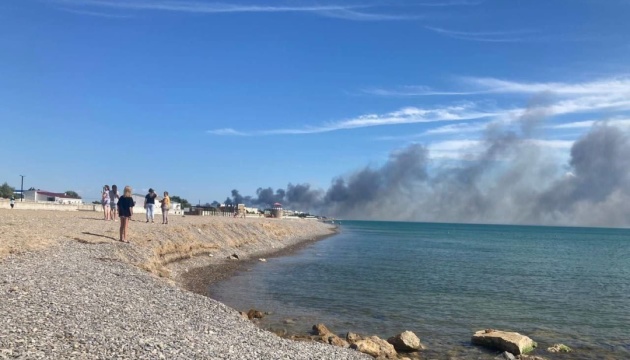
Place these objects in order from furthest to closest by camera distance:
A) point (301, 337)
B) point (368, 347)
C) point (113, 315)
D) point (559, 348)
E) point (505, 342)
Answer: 1. point (559, 348)
2. point (301, 337)
3. point (505, 342)
4. point (368, 347)
5. point (113, 315)

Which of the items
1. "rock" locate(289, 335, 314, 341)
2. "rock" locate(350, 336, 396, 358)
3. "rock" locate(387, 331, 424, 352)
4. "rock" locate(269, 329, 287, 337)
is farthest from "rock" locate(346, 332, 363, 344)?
"rock" locate(269, 329, 287, 337)

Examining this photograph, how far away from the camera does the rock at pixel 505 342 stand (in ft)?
54.5

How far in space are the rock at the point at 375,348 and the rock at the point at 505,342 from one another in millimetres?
3829

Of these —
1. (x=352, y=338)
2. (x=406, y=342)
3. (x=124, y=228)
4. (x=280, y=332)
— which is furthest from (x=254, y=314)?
(x=124, y=228)

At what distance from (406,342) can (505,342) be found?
3446 millimetres

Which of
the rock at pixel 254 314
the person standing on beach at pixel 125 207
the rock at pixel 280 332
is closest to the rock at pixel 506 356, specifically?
the rock at pixel 280 332

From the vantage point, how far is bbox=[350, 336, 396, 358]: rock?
15180 mm

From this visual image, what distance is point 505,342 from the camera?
1677cm

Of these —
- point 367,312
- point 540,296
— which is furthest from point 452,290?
point 367,312

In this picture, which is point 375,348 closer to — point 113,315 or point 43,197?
point 113,315

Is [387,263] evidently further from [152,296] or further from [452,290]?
[152,296]

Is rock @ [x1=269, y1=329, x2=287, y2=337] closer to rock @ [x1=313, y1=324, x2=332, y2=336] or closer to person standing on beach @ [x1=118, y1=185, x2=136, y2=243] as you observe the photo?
rock @ [x1=313, y1=324, x2=332, y2=336]

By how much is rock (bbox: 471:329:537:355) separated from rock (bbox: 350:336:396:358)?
3829 mm

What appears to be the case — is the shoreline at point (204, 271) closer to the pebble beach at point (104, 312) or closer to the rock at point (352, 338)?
the pebble beach at point (104, 312)
